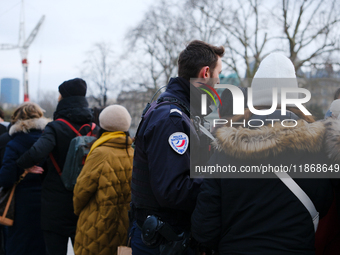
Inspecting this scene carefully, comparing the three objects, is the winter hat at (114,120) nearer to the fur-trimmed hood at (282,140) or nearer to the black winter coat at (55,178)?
the black winter coat at (55,178)

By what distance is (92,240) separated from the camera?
294 cm

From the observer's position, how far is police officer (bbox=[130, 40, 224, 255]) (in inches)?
69.1

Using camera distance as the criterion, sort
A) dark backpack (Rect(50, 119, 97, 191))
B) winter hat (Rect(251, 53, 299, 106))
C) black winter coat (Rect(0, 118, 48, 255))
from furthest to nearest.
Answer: black winter coat (Rect(0, 118, 48, 255)) → dark backpack (Rect(50, 119, 97, 191)) → winter hat (Rect(251, 53, 299, 106))

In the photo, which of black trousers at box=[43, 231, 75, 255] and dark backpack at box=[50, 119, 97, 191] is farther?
black trousers at box=[43, 231, 75, 255]

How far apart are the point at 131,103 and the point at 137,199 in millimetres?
23892

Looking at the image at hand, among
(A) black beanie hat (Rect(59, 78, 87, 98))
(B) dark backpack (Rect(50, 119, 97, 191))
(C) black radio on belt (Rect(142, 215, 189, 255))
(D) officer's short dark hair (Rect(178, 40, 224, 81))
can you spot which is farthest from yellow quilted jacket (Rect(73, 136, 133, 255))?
(D) officer's short dark hair (Rect(178, 40, 224, 81))

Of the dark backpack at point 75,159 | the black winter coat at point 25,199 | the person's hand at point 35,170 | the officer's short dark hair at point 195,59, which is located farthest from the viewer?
the black winter coat at point 25,199

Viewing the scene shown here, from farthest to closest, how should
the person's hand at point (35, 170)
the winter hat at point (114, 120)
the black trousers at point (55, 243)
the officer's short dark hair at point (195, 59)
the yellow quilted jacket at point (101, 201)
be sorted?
the person's hand at point (35, 170)
the black trousers at point (55, 243)
the winter hat at point (114, 120)
the yellow quilted jacket at point (101, 201)
the officer's short dark hair at point (195, 59)

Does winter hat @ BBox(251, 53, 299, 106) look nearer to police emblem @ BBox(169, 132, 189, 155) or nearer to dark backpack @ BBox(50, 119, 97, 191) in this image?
police emblem @ BBox(169, 132, 189, 155)

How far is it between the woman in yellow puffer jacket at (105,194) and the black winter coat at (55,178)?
41 cm

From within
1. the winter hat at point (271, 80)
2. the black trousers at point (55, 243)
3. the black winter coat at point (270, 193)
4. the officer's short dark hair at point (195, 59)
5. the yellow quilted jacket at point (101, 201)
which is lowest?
the black trousers at point (55, 243)

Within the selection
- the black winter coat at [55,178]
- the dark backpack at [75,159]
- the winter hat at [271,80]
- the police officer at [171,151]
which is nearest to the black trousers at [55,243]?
the black winter coat at [55,178]

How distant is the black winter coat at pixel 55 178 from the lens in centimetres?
331

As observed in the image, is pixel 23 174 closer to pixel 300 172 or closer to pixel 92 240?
pixel 92 240
